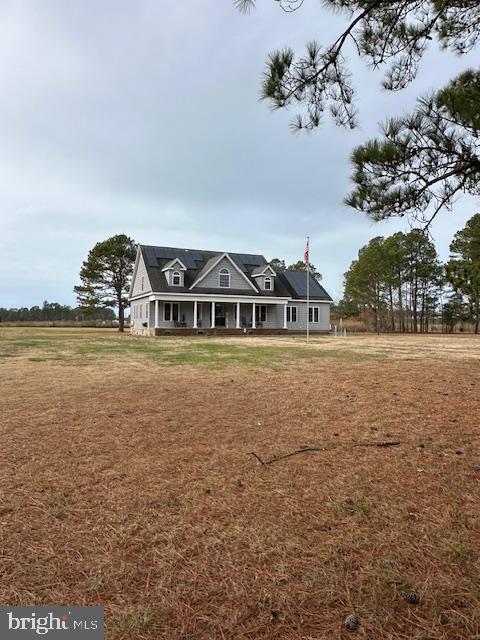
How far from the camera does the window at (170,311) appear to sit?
27.7 meters

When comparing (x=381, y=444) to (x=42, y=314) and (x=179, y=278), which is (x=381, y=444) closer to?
(x=179, y=278)

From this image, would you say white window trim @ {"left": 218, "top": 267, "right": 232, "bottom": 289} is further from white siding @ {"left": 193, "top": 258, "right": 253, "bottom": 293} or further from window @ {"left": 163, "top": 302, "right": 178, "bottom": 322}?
window @ {"left": 163, "top": 302, "right": 178, "bottom": 322}

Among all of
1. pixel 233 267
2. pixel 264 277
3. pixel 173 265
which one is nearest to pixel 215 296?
pixel 233 267

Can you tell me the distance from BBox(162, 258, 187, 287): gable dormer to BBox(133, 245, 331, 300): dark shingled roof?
38 cm

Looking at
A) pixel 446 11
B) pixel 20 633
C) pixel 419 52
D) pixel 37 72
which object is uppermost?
pixel 37 72

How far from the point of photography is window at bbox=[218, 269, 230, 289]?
29109 mm

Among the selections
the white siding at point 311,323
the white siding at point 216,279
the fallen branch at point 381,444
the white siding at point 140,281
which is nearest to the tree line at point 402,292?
the white siding at point 311,323

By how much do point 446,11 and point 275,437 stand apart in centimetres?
538

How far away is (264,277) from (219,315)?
16.1ft

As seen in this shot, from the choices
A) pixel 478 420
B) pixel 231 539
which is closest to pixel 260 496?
pixel 231 539

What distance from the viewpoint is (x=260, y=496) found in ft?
9.02

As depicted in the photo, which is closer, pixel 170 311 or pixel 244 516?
pixel 244 516

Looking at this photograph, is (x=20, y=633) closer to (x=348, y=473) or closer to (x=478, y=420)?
(x=348, y=473)

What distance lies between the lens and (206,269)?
1128 inches
